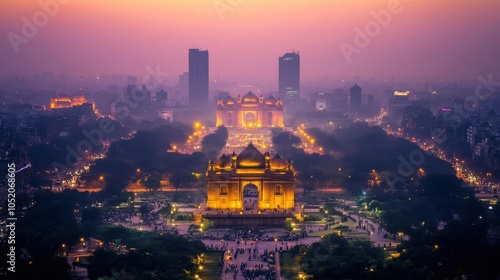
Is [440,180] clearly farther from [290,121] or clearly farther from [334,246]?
[290,121]

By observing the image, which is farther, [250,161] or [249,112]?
[249,112]

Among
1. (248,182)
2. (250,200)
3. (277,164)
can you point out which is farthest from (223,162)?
(250,200)

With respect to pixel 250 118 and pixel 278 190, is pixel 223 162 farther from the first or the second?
pixel 250 118

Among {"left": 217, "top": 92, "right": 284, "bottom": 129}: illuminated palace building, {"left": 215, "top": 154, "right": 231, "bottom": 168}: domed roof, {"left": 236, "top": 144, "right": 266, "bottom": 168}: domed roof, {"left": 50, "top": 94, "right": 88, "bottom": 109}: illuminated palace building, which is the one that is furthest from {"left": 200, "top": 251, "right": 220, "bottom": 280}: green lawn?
{"left": 50, "top": 94, "right": 88, "bottom": 109}: illuminated palace building

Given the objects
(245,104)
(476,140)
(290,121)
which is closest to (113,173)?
(476,140)

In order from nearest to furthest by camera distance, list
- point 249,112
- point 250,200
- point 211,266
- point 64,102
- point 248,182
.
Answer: point 211,266 → point 248,182 → point 250,200 → point 249,112 → point 64,102

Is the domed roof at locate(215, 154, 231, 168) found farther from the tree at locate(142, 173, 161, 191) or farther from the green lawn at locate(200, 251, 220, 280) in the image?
the tree at locate(142, 173, 161, 191)

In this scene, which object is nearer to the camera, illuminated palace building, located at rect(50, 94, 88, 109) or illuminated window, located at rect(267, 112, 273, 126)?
illuminated window, located at rect(267, 112, 273, 126)
